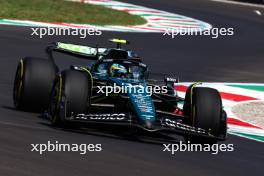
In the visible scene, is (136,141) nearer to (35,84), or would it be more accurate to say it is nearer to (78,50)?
(35,84)

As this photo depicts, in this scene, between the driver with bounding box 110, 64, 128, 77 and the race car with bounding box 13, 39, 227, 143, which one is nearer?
the race car with bounding box 13, 39, 227, 143

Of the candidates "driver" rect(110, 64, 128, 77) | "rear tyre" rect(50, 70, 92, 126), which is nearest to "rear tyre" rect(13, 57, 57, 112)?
"driver" rect(110, 64, 128, 77)

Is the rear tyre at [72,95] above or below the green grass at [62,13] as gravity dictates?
above

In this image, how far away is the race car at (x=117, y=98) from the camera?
Answer: 11594mm

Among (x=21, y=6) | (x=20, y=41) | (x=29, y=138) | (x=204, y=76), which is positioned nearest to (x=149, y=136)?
(x=29, y=138)

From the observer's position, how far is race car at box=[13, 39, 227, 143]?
11.6 meters

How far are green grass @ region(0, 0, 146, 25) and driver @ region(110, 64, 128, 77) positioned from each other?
14.0 meters

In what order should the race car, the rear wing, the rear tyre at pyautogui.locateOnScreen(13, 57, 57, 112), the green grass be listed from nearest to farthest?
the race car, the rear tyre at pyautogui.locateOnScreen(13, 57, 57, 112), the rear wing, the green grass

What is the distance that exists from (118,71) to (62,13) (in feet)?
53.0

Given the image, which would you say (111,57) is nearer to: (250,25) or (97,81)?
(97,81)

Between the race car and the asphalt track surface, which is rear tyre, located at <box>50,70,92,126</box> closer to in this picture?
the race car

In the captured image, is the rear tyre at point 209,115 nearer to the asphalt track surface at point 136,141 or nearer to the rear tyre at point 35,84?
the asphalt track surface at point 136,141

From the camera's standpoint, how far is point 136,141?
1162 centimetres

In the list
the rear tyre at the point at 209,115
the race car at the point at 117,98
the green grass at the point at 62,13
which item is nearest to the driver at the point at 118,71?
the race car at the point at 117,98
